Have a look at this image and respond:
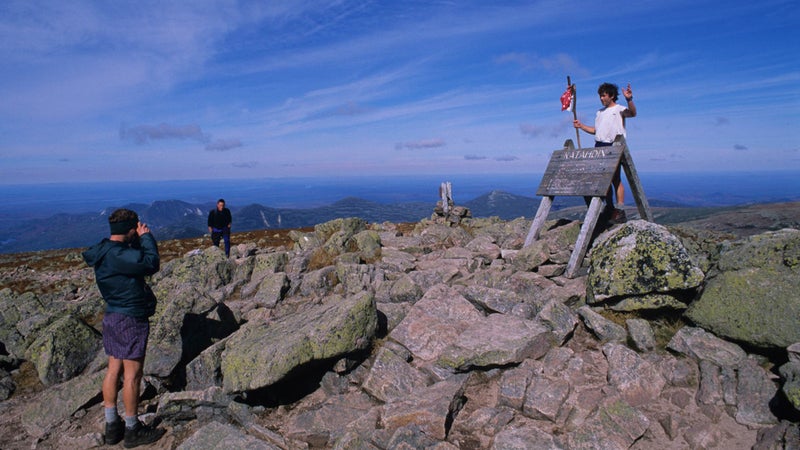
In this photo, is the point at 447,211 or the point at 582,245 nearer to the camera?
the point at 582,245

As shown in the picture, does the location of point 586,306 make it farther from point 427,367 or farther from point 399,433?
point 399,433

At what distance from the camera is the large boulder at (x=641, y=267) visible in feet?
26.2

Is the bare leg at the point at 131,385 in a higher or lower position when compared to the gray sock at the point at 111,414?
higher

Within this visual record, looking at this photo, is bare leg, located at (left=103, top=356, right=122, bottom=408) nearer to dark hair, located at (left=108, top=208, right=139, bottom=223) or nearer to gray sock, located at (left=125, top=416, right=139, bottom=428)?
gray sock, located at (left=125, top=416, right=139, bottom=428)

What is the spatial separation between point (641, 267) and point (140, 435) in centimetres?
996

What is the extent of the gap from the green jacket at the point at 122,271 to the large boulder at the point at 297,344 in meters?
2.00

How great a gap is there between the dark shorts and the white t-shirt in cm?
1228

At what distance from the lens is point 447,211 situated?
80.3ft

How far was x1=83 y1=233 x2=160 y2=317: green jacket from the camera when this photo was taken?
714 centimetres

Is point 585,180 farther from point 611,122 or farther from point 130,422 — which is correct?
point 130,422

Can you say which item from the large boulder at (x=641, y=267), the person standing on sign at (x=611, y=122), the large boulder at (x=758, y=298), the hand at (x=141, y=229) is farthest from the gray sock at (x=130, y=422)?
the person standing on sign at (x=611, y=122)

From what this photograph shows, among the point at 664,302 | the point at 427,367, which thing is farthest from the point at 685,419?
the point at 427,367

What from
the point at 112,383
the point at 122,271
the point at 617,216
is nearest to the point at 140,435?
the point at 112,383

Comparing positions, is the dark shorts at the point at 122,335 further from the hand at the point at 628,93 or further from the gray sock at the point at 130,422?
the hand at the point at 628,93
